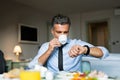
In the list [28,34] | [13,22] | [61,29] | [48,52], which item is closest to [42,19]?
[28,34]

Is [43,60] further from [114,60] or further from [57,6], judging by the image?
[57,6]

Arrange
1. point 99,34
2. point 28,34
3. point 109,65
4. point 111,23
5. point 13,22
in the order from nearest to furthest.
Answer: point 109,65 → point 13,22 → point 28,34 → point 111,23 → point 99,34

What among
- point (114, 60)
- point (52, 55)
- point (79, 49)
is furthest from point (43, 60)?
point (114, 60)

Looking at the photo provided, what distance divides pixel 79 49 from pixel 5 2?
417 cm

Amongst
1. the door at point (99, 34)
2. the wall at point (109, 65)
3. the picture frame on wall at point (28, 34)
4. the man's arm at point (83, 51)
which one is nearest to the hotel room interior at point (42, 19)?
the picture frame on wall at point (28, 34)

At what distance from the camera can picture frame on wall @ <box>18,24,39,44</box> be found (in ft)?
17.3

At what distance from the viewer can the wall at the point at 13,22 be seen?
4.94 meters

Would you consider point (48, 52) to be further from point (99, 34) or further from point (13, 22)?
point (99, 34)

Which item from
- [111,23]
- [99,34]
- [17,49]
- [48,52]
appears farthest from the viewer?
[99,34]

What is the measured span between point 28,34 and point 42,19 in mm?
935

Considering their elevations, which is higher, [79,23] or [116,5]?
[116,5]

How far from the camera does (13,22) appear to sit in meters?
5.22

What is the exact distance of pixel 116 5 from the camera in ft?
19.3

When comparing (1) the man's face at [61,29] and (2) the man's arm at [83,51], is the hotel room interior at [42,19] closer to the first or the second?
(1) the man's face at [61,29]
